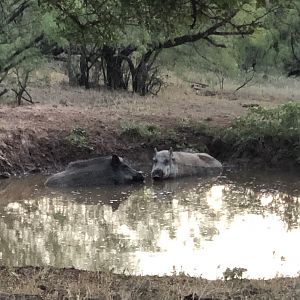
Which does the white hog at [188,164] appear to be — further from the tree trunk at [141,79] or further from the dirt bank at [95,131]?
the tree trunk at [141,79]

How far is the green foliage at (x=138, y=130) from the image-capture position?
1808 cm

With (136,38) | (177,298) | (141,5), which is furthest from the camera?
(136,38)

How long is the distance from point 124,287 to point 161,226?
5.34m

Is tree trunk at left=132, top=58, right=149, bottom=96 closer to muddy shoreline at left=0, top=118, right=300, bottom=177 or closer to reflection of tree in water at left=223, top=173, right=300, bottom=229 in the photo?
muddy shoreline at left=0, top=118, right=300, bottom=177

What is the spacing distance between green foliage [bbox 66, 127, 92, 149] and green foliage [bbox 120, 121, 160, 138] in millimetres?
1011

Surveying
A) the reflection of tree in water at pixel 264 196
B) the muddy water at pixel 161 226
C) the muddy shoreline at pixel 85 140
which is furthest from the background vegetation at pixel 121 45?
the reflection of tree in water at pixel 264 196

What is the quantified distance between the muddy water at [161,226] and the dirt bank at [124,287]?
1333mm

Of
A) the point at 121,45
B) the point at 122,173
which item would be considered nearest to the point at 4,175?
the point at 122,173

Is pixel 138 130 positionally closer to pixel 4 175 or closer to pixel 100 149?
pixel 100 149

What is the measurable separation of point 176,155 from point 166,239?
20.4 ft

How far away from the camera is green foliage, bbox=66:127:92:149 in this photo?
1736 centimetres

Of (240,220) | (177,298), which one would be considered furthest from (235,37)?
(177,298)

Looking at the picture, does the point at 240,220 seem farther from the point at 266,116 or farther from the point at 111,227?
the point at 266,116

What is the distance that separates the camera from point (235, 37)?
2831 cm
